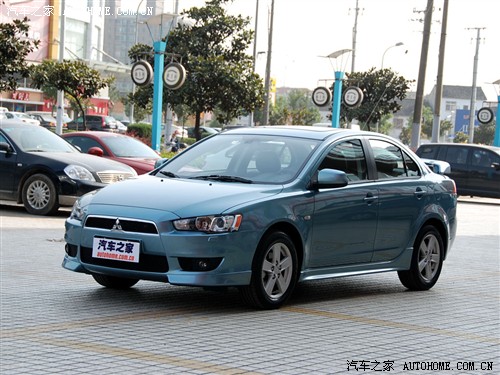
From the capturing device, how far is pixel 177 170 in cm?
990

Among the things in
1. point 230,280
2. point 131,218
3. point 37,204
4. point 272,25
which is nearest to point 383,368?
point 230,280

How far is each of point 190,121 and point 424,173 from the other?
448 ft

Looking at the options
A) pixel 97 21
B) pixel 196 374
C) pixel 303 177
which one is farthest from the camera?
pixel 97 21

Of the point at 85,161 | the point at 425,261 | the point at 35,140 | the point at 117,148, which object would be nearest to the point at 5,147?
the point at 35,140

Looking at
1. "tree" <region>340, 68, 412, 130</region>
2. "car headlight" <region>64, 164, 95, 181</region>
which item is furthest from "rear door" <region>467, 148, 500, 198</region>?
"tree" <region>340, 68, 412, 130</region>

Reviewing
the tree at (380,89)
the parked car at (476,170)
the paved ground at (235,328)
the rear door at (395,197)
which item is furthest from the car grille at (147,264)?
the tree at (380,89)

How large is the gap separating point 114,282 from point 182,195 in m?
1.35

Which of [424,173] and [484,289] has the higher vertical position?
[424,173]

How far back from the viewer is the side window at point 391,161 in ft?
34.4

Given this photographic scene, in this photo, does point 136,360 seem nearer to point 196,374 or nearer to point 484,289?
point 196,374

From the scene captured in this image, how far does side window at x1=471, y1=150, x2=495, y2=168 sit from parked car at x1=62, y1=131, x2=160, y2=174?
13593 mm

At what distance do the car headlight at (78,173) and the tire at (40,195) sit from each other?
1.15ft

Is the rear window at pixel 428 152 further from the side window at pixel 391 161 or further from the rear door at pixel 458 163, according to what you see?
the side window at pixel 391 161

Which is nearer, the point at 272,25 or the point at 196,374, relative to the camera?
the point at 196,374
